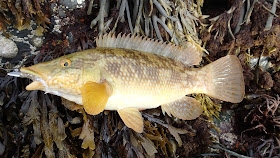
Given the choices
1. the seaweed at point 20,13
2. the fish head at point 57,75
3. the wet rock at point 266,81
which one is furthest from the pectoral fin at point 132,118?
the wet rock at point 266,81

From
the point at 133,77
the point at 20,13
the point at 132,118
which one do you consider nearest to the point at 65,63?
the point at 133,77

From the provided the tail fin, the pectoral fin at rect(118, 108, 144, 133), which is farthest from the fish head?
the tail fin

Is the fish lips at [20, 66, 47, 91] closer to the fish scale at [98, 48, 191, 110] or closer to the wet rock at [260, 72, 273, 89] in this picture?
the fish scale at [98, 48, 191, 110]

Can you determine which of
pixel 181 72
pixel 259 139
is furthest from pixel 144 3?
pixel 259 139

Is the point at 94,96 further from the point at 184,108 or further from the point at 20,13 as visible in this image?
the point at 20,13

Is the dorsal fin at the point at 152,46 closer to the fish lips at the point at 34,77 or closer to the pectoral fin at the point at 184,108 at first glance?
the pectoral fin at the point at 184,108

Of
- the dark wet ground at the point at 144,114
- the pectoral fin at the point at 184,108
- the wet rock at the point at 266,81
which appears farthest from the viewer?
the wet rock at the point at 266,81

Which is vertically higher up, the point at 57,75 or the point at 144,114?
the point at 57,75
